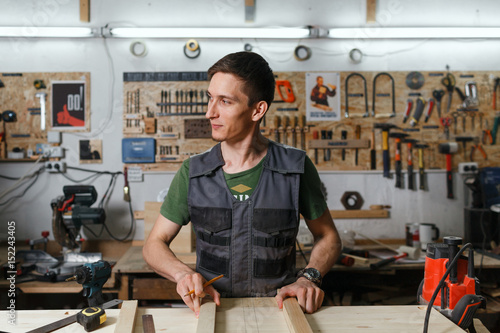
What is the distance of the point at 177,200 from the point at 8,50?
2569mm

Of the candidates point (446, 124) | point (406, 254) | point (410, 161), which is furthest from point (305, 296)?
point (446, 124)

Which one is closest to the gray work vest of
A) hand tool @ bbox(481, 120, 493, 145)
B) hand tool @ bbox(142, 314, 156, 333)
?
hand tool @ bbox(142, 314, 156, 333)

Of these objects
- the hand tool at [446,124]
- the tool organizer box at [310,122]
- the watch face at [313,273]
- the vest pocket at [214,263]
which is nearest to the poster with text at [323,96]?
the tool organizer box at [310,122]

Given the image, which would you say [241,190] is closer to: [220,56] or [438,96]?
[220,56]

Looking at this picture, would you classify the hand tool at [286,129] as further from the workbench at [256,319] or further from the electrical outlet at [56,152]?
the workbench at [256,319]

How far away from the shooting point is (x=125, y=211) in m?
3.30

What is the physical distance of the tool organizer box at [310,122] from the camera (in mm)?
3295

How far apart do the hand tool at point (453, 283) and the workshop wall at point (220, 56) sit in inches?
84.5

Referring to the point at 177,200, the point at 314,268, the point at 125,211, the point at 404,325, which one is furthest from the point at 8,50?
the point at 404,325

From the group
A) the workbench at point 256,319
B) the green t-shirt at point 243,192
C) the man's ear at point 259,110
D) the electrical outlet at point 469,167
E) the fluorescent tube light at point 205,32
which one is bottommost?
the workbench at point 256,319

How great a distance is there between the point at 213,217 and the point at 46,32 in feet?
7.54

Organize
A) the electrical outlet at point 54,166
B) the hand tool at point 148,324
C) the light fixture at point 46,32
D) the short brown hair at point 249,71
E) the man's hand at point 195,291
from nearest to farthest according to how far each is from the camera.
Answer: the hand tool at point 148,324, the man's hand at point 195,291, the short brown hair at point 249,71, the light fixture at point 46,32, the electrical outlet at point 54,166

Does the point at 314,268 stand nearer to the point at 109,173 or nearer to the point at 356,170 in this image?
the point at 356,170

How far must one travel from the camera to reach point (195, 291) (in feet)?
3.83
